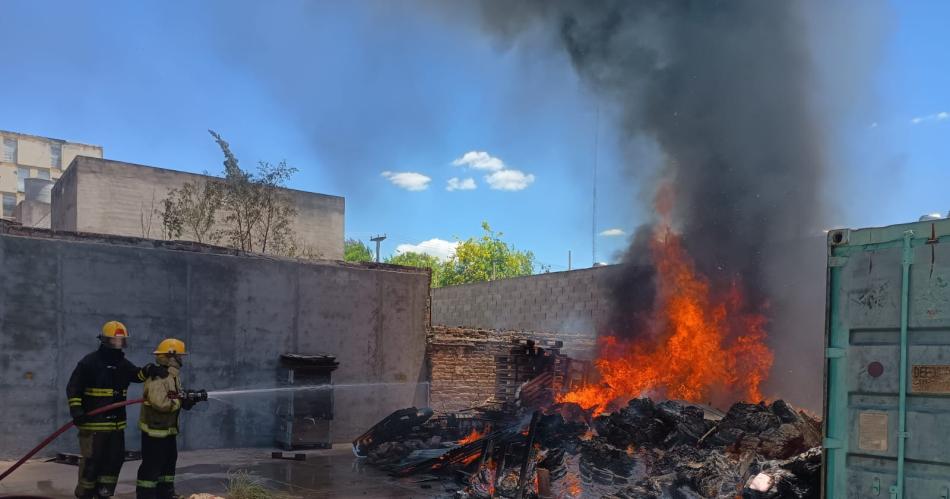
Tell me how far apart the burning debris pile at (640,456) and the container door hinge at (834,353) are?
1.83m

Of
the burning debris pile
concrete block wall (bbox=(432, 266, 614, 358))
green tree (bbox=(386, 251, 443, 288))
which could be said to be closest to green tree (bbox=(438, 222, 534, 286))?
green tree (bbox=(386, 251, 443, 288))

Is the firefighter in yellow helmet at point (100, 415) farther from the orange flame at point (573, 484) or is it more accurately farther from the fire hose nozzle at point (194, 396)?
the orange flame at point (573, 484)

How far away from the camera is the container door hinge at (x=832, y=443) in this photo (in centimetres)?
428

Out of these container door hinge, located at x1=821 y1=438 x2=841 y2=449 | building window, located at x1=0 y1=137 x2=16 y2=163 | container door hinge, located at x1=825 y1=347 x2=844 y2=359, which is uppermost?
building window, located at x1=0 y1=137 x2=16 y2=163

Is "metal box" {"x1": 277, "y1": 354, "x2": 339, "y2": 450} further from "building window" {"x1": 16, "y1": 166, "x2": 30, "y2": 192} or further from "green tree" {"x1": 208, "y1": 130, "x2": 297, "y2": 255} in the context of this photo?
"building window" {"x1": 16, "y1": 166, "x2": 30, "y2": 192}

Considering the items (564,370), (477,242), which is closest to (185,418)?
(564,370)

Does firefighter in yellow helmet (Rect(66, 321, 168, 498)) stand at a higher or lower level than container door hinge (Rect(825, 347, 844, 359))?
lower

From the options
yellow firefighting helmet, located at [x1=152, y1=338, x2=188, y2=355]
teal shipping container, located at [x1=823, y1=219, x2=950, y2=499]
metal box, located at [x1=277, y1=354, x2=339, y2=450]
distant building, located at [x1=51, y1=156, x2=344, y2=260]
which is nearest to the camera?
teal shipping container, located at [x1=823, y1=219, x2=950, y2=499]

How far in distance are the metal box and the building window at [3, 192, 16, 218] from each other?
55509 millimetres

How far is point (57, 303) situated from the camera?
9.77 metres

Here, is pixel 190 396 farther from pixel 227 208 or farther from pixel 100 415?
pixel 227 208

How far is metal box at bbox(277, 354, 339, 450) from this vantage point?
37.9 ft

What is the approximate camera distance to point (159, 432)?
6.52 metres

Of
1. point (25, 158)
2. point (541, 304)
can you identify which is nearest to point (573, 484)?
point (541, 304)
